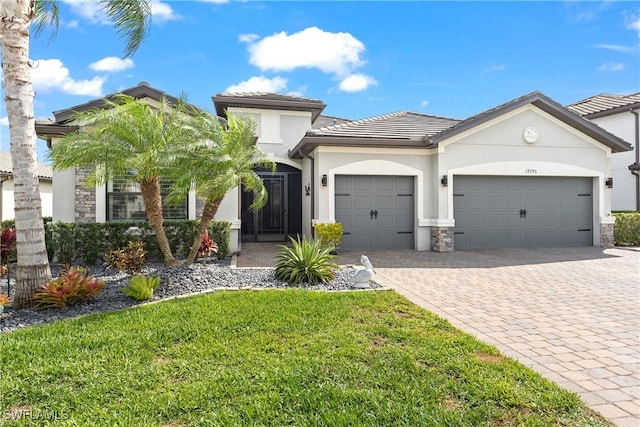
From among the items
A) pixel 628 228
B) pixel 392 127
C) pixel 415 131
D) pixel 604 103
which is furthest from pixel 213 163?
pixel 604 103

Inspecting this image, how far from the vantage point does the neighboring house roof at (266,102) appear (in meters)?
15.2

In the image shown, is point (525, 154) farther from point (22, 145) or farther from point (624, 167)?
point (22, 145)

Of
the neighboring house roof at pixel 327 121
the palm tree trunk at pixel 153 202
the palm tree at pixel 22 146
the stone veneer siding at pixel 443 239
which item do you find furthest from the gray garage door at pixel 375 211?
the neighboring house roof at pixel 327 121

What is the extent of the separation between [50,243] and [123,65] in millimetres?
5092

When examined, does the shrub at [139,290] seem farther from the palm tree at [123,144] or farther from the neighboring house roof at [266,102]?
the neighboring house roof at [266,102]

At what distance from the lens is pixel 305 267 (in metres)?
7.62

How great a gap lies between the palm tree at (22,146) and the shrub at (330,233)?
7008 mm

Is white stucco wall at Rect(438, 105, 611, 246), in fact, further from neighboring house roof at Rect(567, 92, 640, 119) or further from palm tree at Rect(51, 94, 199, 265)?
palm tree at Rect(51, 94, 199, 265)

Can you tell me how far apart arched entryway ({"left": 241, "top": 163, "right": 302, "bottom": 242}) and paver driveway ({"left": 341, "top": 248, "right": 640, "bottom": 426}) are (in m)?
5.00

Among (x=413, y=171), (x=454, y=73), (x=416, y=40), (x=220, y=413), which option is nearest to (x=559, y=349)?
(x=220, y=413)

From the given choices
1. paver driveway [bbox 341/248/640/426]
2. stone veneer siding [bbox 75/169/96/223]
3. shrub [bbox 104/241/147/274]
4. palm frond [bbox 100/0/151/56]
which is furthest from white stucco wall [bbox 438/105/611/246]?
stone veneer siding [bbox 75/169/96/223]

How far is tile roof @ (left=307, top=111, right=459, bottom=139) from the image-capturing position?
12485 mm

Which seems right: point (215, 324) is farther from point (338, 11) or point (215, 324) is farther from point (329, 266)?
point (338, 11)

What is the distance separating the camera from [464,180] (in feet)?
43.2
